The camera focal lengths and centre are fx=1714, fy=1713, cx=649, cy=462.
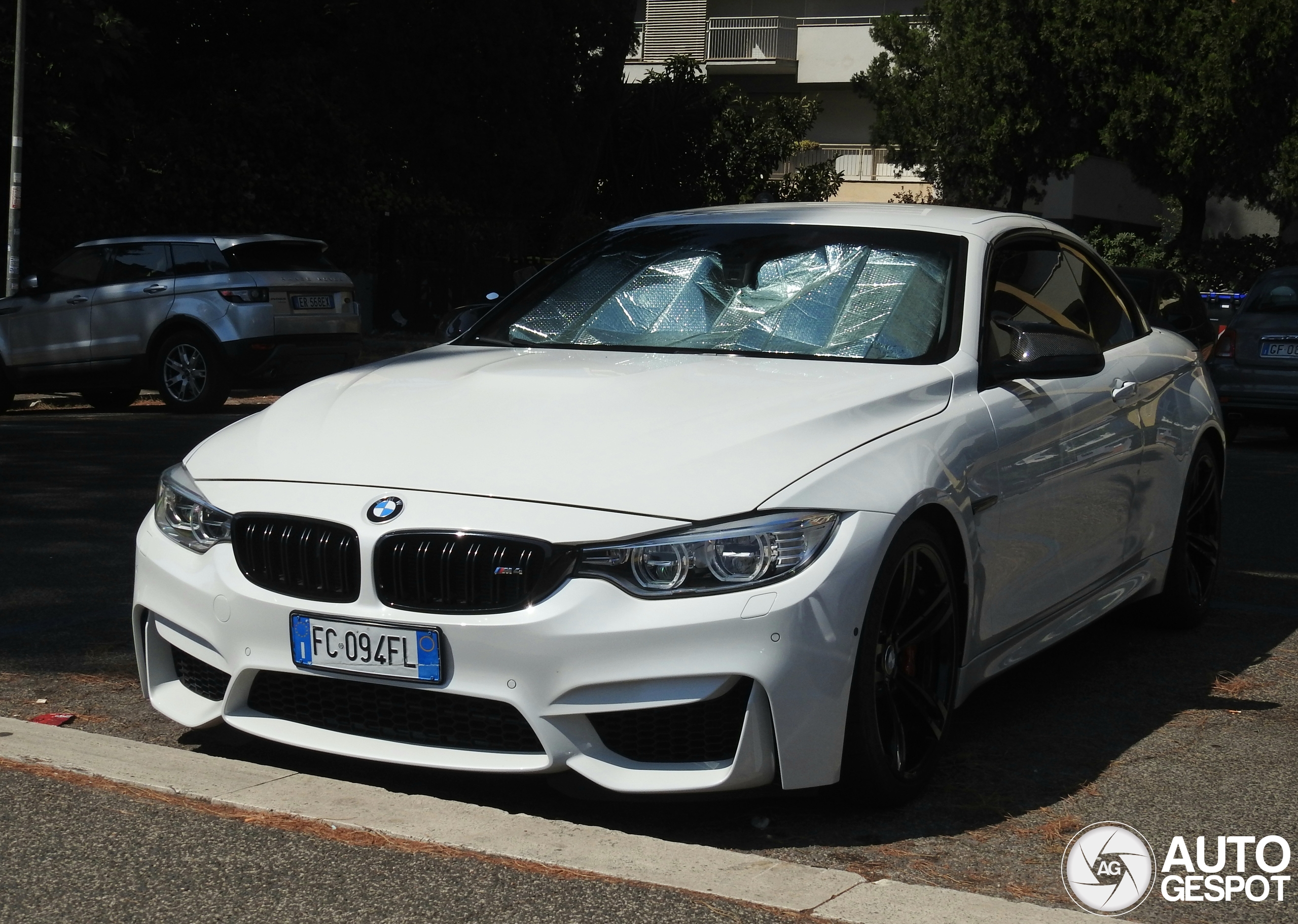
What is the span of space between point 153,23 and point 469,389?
2237 centimetres

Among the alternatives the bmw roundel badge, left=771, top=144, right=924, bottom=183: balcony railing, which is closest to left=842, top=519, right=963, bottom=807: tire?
the bmw roundel badge

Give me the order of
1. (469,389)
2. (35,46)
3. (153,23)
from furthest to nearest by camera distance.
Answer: (153,23) → (35,46) → (469,389)

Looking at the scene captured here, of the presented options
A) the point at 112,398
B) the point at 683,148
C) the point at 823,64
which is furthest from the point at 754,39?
the point at 112,398

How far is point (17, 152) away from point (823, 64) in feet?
108

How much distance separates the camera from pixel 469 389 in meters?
4.64

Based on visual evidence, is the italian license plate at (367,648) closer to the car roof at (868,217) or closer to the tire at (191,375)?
the car roof at (868,217)

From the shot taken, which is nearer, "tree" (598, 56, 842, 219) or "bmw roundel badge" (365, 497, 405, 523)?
Answer: "bmw roundel badge" (365, 497, 405, 523)

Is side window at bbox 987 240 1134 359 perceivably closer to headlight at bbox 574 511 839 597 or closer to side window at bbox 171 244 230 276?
headlight at bbox 574 511 839 597

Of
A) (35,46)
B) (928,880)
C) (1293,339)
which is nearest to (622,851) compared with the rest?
(928,880)

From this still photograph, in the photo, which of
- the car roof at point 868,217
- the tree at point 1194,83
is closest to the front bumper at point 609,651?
the car roof at point 868,217

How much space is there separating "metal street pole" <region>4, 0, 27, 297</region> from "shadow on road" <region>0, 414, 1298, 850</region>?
9.70m

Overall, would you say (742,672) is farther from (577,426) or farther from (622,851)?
(577,426)

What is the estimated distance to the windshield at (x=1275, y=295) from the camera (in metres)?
15.2

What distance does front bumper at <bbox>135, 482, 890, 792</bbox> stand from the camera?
147 inches
